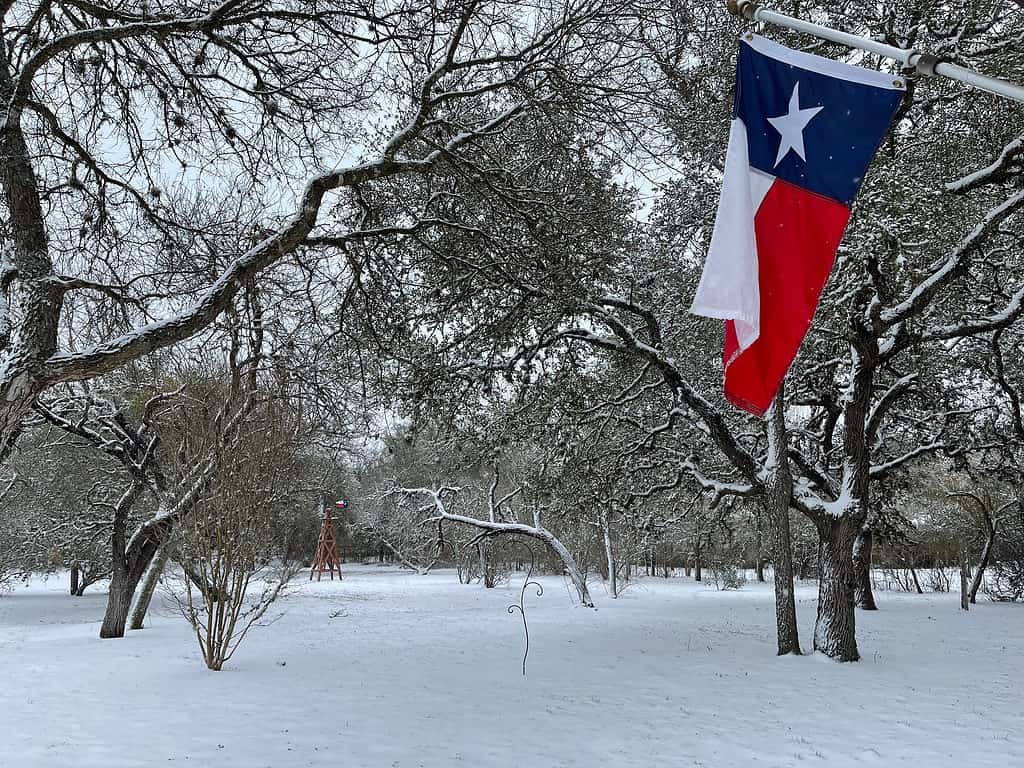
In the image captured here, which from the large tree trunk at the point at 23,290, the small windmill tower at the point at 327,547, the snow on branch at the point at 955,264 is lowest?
the small windmill tower at the point at 327,547

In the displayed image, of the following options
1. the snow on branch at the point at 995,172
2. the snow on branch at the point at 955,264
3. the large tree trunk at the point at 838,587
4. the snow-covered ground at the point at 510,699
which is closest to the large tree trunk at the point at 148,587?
the snow-covered ground at the point at 510,699

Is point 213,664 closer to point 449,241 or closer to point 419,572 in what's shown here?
point 449,241

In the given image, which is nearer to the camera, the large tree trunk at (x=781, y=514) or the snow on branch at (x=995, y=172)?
the snow on branch at (x=995, y=172)

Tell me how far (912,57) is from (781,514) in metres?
9.01

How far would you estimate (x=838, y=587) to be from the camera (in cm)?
1074

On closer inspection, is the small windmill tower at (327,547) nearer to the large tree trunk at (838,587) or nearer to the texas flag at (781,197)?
the large tree trunk at (838,587)

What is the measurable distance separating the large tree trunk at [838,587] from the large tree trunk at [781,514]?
476mm

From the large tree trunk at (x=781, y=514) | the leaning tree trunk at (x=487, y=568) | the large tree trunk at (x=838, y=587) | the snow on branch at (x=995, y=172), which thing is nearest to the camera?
the snow on branch at (x=995, y=172)

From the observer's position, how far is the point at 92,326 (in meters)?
7.29

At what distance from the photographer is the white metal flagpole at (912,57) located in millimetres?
2729

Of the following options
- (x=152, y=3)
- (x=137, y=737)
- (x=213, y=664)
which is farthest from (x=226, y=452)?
(x=152, y=3)

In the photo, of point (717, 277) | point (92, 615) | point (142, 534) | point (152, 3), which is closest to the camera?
point (717, 277)

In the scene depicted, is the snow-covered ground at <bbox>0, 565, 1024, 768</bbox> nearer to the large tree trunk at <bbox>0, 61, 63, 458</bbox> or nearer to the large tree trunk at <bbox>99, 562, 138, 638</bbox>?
the large tree trunk at <bbox>99, 562, 138, 638</bbox>

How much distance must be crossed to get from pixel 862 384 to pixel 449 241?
22.2 ft
